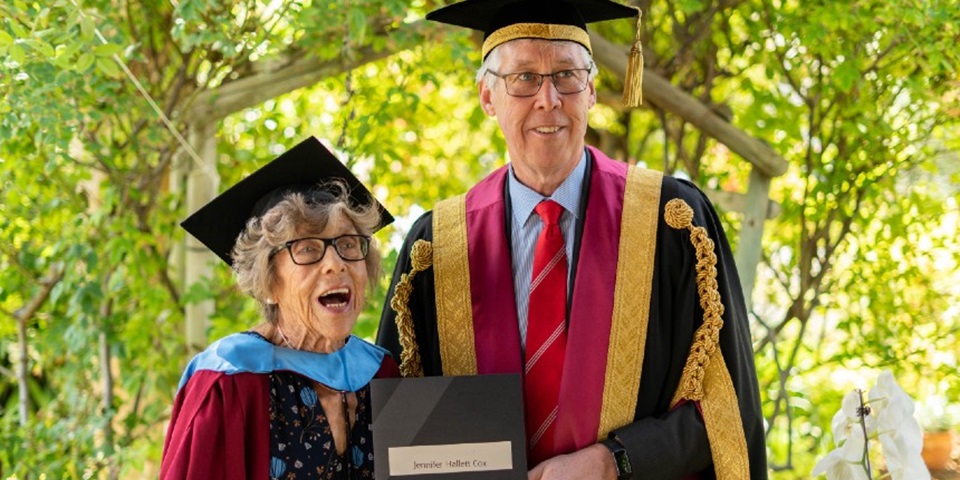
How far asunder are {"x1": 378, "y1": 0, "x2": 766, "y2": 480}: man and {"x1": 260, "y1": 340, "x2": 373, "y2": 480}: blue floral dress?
40 centimetres

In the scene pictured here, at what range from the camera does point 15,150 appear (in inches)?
149

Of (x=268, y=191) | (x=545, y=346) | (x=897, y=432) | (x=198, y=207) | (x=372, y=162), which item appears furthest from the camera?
(x=372, y=162)

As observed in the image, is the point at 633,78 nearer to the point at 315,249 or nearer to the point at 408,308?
the point at 408,308

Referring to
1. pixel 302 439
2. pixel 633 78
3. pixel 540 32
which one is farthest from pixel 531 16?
pixel 302 439

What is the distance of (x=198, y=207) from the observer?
4285 millimetres

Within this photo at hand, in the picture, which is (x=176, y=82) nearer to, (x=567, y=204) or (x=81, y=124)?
(x=81, y=124)

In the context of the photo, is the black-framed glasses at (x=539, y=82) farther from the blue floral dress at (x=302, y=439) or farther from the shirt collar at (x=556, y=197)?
the blue floral dress at (x=302, y=439)

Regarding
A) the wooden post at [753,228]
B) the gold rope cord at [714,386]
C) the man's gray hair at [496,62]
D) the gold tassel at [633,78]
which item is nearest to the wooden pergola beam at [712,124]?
the wooden post at [753,228]

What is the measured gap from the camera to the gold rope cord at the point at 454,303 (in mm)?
2738

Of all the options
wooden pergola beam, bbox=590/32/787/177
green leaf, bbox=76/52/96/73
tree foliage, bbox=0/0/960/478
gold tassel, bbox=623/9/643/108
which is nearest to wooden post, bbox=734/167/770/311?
wooden pergola beam, bbox=590/32/787/177

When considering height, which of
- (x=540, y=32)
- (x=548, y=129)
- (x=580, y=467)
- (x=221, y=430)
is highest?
(x=540, y=32)

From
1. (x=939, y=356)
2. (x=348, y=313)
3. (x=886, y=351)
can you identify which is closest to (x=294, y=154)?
(x=348, y=313)

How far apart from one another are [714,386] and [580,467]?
0.37 metres

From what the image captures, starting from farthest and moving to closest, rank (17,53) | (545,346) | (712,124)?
(712,124) → (17,53) → (545,346)
